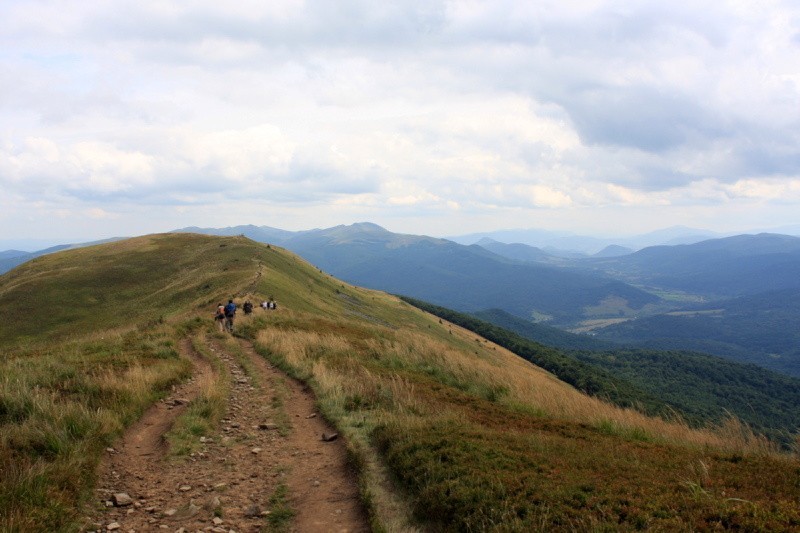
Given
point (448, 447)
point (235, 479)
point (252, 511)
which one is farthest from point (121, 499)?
point (448, 447)

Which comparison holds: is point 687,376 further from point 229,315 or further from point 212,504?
point 212,504

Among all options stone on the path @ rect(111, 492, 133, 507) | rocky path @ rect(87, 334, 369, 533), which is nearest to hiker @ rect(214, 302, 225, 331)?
rocky path @ rect(87, 334, 369, 533)

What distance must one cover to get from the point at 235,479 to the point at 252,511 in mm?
1203

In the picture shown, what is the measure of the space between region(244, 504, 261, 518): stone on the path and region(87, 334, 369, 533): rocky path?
0.05ft

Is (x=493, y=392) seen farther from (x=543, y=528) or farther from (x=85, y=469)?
(x=85, y=469)

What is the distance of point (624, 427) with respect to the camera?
407 inches

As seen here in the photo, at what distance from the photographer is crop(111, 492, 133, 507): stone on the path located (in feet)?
20.5

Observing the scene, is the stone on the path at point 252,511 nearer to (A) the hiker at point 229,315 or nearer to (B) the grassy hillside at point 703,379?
(A) the hiker at point 229,315

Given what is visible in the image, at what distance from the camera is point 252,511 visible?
247 inches

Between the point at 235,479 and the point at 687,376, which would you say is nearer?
the point at 235,479

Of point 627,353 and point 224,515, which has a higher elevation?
point 224,515

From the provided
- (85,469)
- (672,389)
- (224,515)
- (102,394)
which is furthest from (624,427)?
(672,389)

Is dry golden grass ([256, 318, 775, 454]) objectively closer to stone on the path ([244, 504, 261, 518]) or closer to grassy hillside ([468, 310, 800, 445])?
stone on the path ([244, 504, 261, 518])

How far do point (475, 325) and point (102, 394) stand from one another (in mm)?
129150
